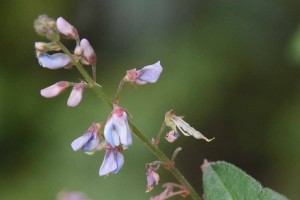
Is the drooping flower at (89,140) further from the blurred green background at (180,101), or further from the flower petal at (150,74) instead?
the blurred green background at (180,101)

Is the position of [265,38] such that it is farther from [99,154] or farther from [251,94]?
[99,154]

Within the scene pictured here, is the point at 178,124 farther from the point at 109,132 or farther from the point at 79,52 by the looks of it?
the point at 79,52

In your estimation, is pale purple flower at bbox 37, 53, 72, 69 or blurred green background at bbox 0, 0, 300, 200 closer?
pale purple flower at bbox 37, 53, 72, 69

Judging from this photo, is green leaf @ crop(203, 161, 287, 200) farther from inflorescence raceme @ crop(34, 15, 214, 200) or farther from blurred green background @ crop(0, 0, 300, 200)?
blurred green background @ crop(0, 0, 300, 200)

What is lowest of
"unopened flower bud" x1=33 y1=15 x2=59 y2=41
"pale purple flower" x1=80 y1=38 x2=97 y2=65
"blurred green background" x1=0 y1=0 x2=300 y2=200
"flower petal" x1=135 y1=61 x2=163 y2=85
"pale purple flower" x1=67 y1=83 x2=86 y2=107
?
"blurred green background" x1=0 y1=0 x2=300 y2=200

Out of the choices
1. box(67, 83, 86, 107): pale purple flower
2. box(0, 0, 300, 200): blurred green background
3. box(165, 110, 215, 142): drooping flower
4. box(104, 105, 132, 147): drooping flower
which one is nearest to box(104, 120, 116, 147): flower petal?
box(104, 105, 132, 147): drooping flower

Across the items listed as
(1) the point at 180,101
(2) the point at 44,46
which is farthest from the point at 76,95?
(1) the point at 180,101
